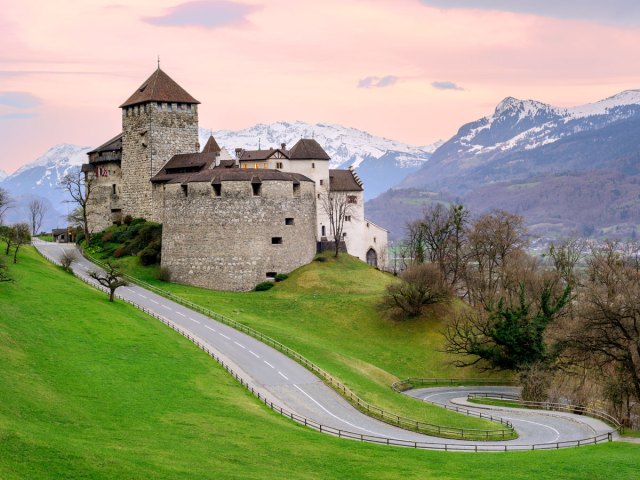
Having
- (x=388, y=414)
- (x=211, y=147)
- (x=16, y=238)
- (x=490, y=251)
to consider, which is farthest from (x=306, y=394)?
(x=211, y=147)

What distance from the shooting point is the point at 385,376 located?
77.6 metres

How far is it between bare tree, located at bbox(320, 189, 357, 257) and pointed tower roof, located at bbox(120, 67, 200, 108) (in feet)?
67.2

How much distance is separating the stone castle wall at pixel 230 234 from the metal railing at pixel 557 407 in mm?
32728

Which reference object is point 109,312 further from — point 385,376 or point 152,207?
point 152,207

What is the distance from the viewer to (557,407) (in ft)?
225

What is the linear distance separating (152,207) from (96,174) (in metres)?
12.1

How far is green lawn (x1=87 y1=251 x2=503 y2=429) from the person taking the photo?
78438 mm

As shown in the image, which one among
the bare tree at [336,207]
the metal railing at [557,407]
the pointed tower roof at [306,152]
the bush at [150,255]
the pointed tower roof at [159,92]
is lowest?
the metal railing at [557,407]

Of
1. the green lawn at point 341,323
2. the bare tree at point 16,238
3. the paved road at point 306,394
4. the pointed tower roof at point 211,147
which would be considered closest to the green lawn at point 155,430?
the paved road at point 306,394

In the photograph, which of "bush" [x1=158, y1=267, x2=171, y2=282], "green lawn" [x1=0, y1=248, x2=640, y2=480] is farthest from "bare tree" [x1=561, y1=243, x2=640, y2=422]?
"bush" [x1=158, y1=267, x2=171, y2=282]

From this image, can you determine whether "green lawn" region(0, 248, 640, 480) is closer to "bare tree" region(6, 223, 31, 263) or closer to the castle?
"bare tree" region(6, 223, 31, 263)

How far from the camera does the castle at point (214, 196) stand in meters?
102

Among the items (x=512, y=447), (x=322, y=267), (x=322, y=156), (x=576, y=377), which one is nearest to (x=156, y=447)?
(x=512, y=447)

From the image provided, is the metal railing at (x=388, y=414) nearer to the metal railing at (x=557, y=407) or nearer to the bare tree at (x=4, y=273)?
the metal railing at (x=557, y=407)
